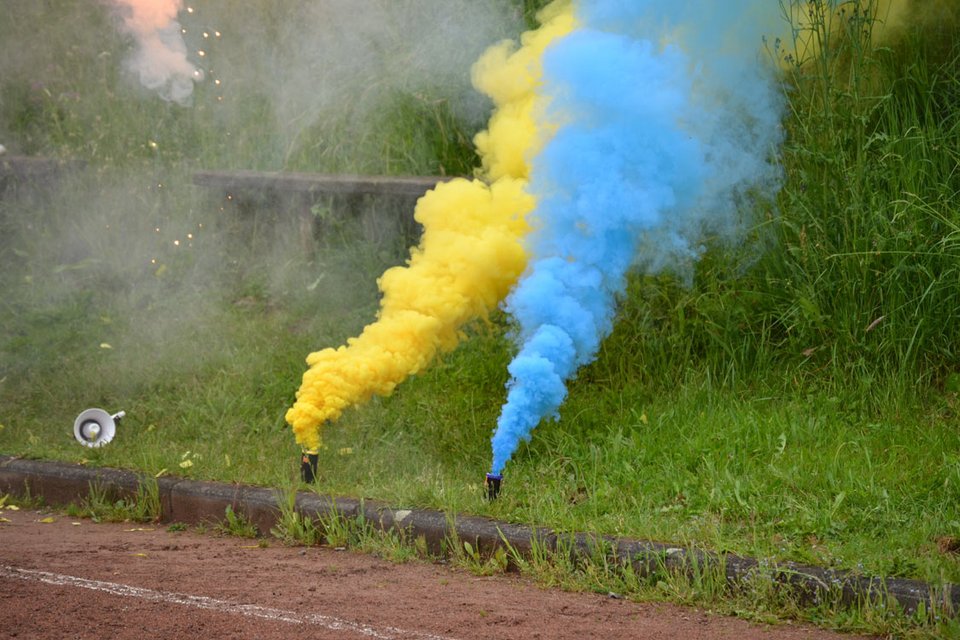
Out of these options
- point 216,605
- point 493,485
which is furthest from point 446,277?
point 216,605

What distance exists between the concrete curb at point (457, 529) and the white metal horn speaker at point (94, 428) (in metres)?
0.32

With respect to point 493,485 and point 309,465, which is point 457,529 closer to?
point 493,485

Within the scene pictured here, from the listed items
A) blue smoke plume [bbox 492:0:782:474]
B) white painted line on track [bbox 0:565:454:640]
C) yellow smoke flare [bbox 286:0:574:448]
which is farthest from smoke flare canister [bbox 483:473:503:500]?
white painted line on track [bbox 0:565:454:640]

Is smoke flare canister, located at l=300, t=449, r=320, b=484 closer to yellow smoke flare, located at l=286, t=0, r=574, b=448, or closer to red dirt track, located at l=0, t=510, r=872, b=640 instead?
yellow smoke flare, located at l=286, t=0, r=574, b=448

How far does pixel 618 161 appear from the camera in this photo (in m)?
5.60

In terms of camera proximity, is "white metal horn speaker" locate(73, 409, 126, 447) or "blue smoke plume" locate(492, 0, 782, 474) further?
"white metal horn speaker" locate(73, 409, 126, 447)

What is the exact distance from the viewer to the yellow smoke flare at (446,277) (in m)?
5.65

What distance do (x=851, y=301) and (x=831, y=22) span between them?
1.49m

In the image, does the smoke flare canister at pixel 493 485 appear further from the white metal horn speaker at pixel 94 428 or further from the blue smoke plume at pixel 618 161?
the white metal horn speaker at pixel 94 428

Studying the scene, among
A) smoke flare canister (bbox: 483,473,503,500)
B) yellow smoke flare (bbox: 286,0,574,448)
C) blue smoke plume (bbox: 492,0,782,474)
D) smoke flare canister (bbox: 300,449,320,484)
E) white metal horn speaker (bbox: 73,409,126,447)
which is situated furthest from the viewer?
white metal horn speaker (bbox: 73,409,126,447)

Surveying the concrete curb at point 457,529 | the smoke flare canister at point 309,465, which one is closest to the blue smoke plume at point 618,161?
the concrete curb at point 457,529

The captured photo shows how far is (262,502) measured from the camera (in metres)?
5.76

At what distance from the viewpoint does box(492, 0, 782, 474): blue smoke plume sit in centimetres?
541

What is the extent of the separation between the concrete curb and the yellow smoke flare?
0.44 m
